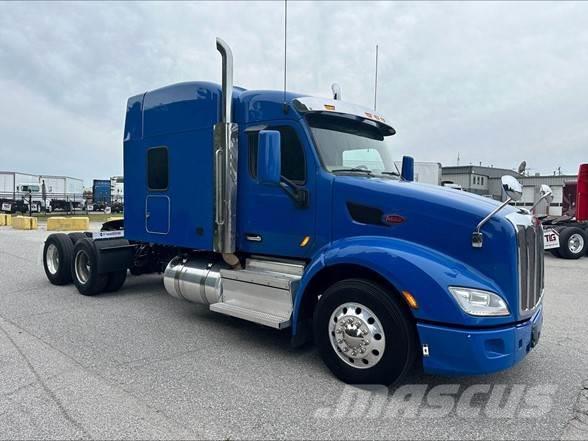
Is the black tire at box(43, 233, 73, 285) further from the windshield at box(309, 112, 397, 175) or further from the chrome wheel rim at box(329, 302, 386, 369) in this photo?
the chrome wheel rim at box(329, 302, 386, 369)

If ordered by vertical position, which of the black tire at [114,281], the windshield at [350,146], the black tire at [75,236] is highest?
the windshield at [350,146]

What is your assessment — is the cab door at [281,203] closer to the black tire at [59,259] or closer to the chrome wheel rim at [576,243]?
the black tire at [59,259]

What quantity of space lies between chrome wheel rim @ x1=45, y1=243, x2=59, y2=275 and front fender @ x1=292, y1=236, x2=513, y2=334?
21.5ft

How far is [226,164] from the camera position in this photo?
5.02 m

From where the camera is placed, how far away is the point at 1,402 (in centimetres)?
347

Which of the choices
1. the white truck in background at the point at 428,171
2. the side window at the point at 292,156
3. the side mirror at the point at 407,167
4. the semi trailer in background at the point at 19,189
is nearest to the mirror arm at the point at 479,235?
the side window at the point at 292,156

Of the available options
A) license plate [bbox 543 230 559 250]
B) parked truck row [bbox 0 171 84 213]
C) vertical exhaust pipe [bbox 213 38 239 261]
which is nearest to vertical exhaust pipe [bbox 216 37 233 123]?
vertical exhaust pipe [bbox 213 38 239 261]

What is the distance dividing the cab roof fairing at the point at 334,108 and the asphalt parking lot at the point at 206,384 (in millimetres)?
2534

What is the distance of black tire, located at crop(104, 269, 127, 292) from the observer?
23.9 feet

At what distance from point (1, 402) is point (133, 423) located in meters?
1.18

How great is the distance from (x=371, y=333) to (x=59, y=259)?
6.41 m

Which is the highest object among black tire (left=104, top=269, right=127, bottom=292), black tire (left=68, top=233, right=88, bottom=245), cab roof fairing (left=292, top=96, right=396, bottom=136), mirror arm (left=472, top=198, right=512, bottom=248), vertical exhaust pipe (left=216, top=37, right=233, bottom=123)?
vertical exhaust pipe (left=216, top=37, right=233, bottom=123)

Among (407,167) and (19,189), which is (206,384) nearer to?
(407,167)

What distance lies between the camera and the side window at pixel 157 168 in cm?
600
